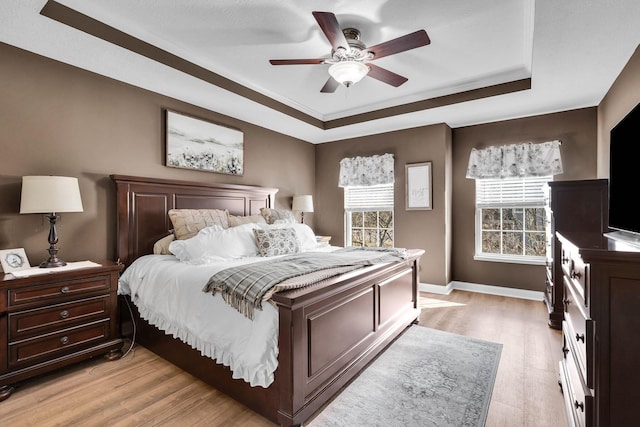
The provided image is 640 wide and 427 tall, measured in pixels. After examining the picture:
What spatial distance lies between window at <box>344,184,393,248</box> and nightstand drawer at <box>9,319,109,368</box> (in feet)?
12.4

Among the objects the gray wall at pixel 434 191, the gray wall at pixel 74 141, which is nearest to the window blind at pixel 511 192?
the gray wall at pixel 434 191

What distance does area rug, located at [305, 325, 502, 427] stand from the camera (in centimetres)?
181

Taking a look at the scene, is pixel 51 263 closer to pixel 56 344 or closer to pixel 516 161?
pixel 56 344

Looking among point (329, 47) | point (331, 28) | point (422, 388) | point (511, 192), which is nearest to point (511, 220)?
point (511, 192)

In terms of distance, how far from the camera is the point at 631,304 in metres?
1.19

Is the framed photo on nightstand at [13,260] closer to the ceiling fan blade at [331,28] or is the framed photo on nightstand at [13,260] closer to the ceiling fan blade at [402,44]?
the ceiling fan blade at [331,28]

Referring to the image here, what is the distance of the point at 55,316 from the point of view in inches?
87.4

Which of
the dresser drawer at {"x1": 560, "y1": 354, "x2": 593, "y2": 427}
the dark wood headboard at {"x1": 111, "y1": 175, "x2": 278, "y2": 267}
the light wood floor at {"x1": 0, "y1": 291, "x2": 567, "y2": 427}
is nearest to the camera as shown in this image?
the dresser drawer at {"x1": 560, "y1": 354, "x2": 593, "y2": 427}

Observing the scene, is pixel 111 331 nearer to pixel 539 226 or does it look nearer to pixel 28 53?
pixel 28 53

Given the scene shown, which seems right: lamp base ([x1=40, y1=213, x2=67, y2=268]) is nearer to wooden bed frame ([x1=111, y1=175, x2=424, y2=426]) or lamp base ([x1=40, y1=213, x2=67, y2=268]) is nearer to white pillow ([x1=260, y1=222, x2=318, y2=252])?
wooden bed frame ([x1=111, y1=175, x2=424, y2=426])

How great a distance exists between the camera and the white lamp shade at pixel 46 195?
2.21 metres

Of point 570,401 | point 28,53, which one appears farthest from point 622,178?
point 28,53

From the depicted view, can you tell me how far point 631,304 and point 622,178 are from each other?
1121 mm

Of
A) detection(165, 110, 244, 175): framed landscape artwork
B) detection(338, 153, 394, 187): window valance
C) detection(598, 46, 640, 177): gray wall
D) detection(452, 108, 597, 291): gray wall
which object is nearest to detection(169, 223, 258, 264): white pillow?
detection(165, 110, 244, 175): framed landscape artwork
